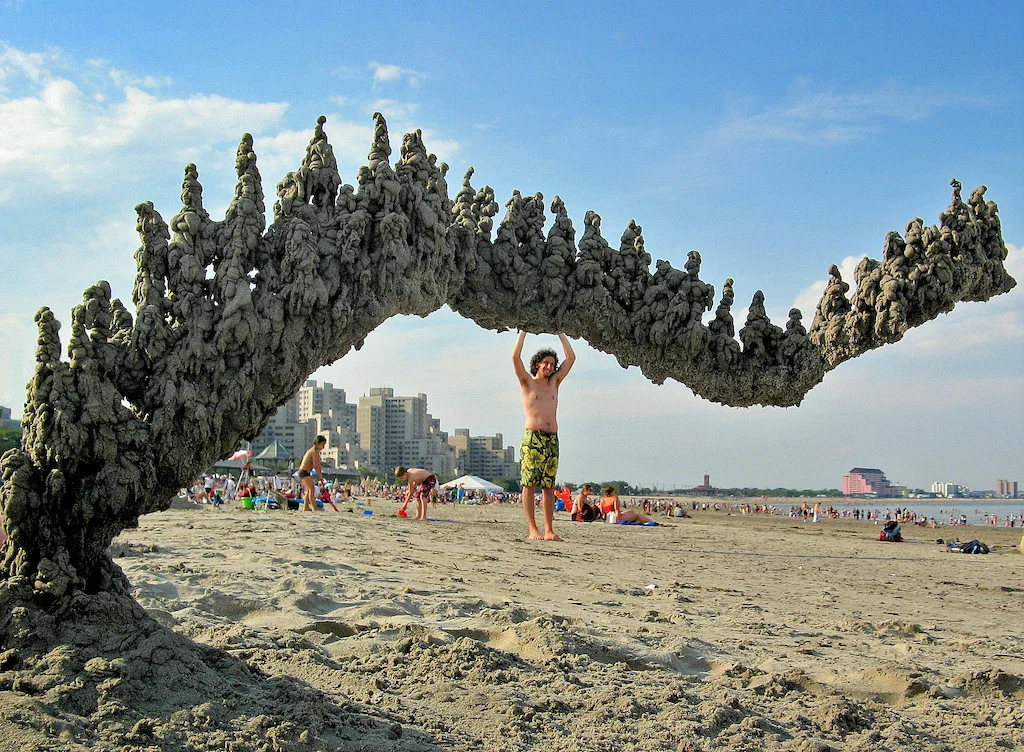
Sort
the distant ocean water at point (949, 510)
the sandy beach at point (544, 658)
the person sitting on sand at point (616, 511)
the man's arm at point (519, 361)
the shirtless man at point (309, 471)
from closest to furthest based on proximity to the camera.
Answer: the sandy beach at point (544, 658)
the man's arm at point (519, 361)
the shirtless man at point (309, 471)
the person sitting on sand at point (616, 511)
the distant ocean water at point (949, 510)

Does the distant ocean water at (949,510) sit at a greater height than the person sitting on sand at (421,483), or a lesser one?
lesser

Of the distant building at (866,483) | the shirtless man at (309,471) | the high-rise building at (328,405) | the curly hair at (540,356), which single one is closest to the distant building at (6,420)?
the high-rise building at (328,405)

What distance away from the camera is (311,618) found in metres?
3.77

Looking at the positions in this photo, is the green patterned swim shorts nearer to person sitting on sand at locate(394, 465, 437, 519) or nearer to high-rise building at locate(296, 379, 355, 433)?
person sitting on sand at locate(394, 465, 437, 519)

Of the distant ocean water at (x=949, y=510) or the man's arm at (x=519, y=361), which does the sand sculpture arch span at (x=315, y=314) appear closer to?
the man's arm at (x=519, y=361)

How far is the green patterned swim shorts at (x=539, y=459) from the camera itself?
27.7 ft

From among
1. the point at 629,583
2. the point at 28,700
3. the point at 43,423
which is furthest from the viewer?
the point at 629,583

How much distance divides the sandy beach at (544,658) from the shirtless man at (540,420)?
2110 millimetres

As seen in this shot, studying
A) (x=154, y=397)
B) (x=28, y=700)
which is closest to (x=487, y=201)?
(x=154, y=397)

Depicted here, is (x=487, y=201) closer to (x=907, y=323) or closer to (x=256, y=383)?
(x=256, y=383)

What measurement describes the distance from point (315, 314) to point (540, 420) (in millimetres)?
5191

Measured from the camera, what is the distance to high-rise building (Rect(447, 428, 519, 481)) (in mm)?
129988

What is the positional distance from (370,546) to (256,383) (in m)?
3.66

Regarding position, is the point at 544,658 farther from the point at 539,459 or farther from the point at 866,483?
the point at 866,483
